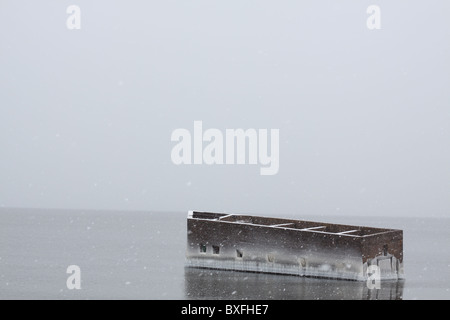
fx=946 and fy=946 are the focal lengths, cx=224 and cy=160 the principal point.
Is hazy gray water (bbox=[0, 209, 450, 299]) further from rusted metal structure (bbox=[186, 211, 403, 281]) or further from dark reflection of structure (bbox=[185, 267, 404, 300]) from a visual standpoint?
rusted metal structure (bbox=[186, 211, 403, 281])

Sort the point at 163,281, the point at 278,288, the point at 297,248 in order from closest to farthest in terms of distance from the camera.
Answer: the point at 278,288, the point at 297,248, the point at 163,281

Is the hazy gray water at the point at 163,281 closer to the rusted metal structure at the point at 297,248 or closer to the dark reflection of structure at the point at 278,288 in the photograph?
the dark reflection of structure at the point at 278,288

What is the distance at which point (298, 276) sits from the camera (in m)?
60.5

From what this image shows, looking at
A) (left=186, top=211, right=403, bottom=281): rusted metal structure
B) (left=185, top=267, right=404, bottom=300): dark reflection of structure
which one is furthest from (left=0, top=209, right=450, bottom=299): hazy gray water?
(left=186, top=211, right=403, bottom=281): rusted metal structure

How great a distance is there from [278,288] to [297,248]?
3.07 m

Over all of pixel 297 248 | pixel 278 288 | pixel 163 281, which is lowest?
pixel 163 281

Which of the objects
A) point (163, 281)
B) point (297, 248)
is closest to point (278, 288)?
point (297, 248)

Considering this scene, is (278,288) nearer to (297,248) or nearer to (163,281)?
(297,248)

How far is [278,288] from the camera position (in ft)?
192
